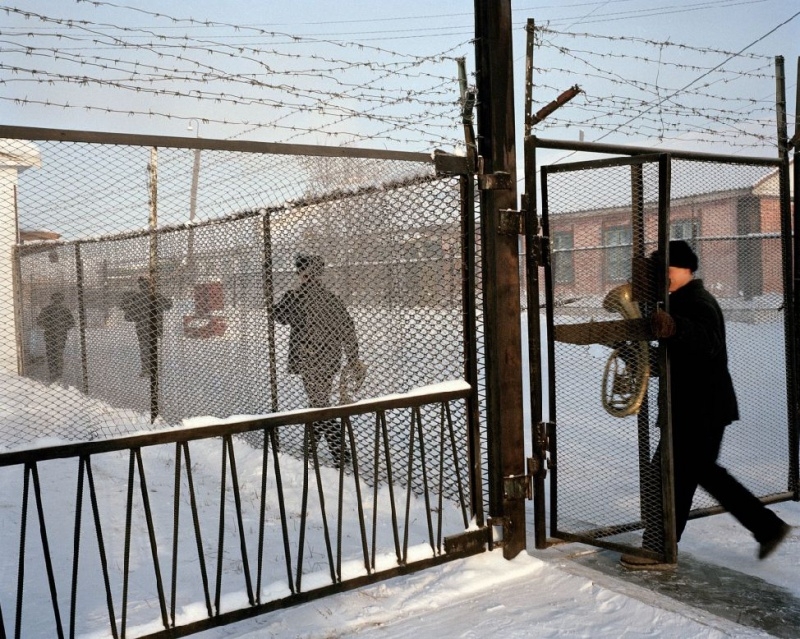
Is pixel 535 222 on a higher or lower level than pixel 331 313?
higher

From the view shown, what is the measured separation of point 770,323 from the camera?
7.64 meters

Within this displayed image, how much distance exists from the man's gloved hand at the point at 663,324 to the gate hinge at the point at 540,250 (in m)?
0.68

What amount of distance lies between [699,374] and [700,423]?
28 centimetres

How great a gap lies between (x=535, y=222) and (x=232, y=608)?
8.40ft

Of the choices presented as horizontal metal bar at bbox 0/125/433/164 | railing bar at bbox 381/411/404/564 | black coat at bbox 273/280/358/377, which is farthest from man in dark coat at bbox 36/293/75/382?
railing bar at bbox 381/411/404/564

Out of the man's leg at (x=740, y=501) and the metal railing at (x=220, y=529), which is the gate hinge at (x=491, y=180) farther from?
the man's leg at (x=740, y=501)

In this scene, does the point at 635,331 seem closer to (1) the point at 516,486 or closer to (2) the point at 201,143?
(1) the point at 516,486

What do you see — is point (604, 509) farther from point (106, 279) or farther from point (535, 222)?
point (106, 279)

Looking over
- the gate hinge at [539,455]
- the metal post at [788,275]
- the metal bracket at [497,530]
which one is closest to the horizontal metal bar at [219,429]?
the gate hinge at [539,455]

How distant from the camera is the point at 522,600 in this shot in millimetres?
3371

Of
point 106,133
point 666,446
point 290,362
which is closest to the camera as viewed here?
point 106,133

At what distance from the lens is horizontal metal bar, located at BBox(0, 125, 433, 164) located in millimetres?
2791

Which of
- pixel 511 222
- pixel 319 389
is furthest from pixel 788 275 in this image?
pixel 319 389

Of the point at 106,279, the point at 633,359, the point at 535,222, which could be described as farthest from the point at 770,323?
the point at 106,279
